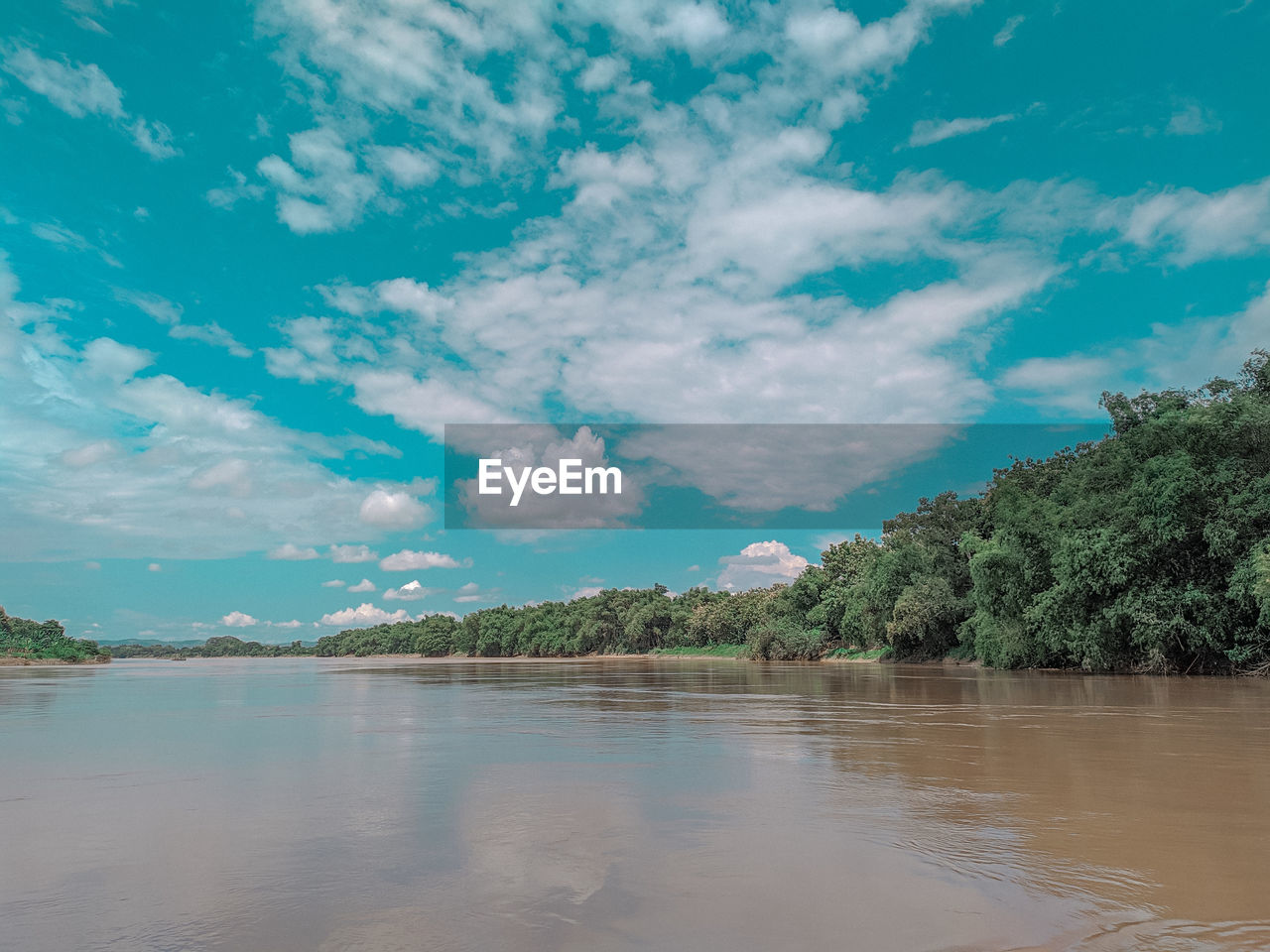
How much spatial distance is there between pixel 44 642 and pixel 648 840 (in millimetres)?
101486

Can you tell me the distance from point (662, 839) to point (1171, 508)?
95.8 feet

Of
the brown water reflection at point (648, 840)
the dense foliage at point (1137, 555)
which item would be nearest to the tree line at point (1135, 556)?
the dense foliage at point (1137, 555)

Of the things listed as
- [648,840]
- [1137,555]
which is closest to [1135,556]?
[1137,555]

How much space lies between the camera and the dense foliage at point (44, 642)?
263 ft

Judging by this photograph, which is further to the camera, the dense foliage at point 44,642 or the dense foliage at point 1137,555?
the dense foliage at point 44,642

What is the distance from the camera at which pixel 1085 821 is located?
6516mm

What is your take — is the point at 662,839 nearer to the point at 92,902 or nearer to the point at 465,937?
the point at 465,937

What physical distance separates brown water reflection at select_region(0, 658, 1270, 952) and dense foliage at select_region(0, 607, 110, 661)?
283 feet

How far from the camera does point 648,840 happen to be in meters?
6.18

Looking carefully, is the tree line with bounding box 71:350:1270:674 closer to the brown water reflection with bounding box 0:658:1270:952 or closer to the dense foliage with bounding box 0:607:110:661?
the brown water reflection with bounding box 0:658:1270:952

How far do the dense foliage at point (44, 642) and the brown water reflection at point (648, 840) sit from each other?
86184mm

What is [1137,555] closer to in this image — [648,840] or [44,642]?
[648,840]

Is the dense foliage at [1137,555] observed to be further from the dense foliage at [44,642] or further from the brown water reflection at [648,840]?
the dense foliage at [44,642]

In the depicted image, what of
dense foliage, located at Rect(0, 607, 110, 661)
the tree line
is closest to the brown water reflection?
the tree line
